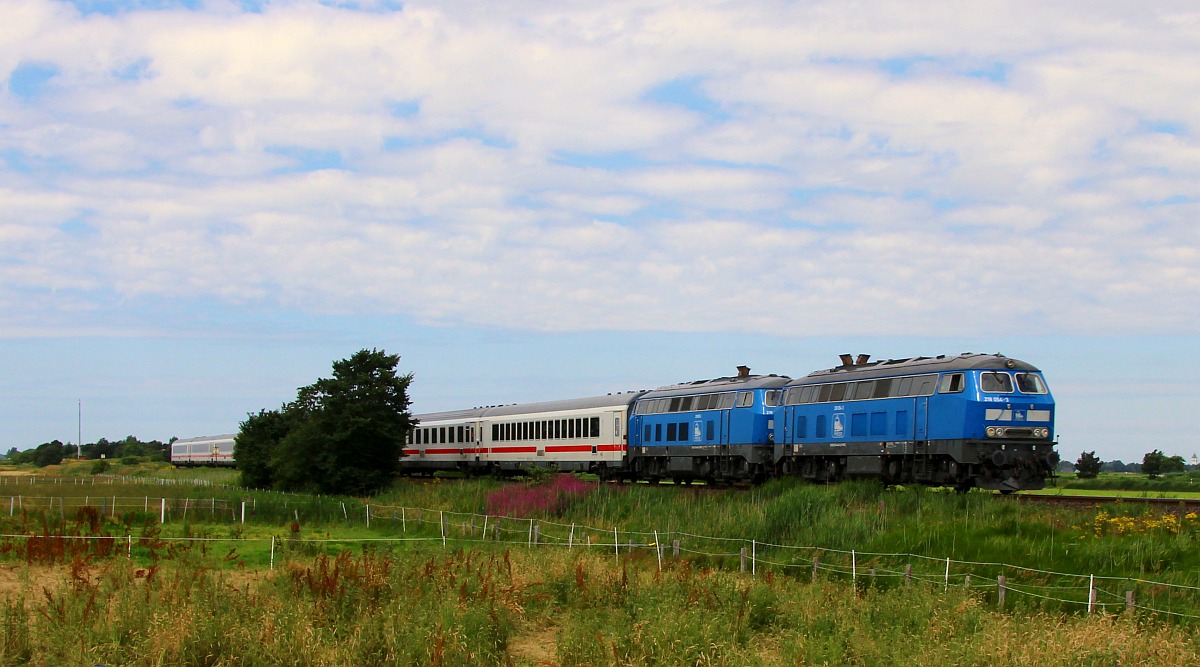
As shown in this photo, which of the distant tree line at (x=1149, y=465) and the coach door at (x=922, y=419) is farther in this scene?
the distant tree line at (x=1149, y=465)

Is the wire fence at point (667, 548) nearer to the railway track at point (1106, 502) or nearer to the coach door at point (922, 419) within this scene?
the railway track at point (1106, 502)

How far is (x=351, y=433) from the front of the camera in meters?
54.5

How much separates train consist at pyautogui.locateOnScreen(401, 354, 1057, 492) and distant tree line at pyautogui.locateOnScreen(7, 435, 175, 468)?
114 meters

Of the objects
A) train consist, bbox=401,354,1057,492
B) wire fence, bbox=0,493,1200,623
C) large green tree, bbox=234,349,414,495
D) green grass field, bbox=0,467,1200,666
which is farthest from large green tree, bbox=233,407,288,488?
green grass field, bbox=0,467,1200,666

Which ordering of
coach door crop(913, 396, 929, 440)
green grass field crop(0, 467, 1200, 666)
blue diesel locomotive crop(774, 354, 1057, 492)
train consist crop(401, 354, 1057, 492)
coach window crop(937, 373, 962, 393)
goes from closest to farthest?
green grass field crop(0, 467, 1200, 666) → blue diesel locomotive crop(774, 354, 1057, 492) → train consist crop(401, 354, 1057, 492) → coach window crop(937, 373, 962, 393) → coach door crop(913, 396, 929, 440)

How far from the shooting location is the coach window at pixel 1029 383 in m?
31.6

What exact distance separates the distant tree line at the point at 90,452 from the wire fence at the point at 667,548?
394 ft

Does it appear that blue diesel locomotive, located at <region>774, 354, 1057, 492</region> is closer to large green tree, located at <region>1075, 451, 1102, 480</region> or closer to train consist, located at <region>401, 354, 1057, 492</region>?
train consist, located at <region>401, 354, 1057, 492</region>

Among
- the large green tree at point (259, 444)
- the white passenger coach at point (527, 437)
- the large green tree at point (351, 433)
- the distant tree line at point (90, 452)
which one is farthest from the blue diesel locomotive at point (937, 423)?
the distant tree line at point (90, 452)

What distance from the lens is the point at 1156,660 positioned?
14.9 meters

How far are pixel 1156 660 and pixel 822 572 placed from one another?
9.58m

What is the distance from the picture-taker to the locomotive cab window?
31.0 meters

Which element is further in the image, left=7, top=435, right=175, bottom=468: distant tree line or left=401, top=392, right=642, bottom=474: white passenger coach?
left=7, top=435, right=175, bottom=468: distant tree line

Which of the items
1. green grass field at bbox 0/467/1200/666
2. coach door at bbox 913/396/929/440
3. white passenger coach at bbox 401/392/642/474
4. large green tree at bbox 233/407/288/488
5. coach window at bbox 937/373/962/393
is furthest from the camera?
large green tree at bbox 233/407/288/488
